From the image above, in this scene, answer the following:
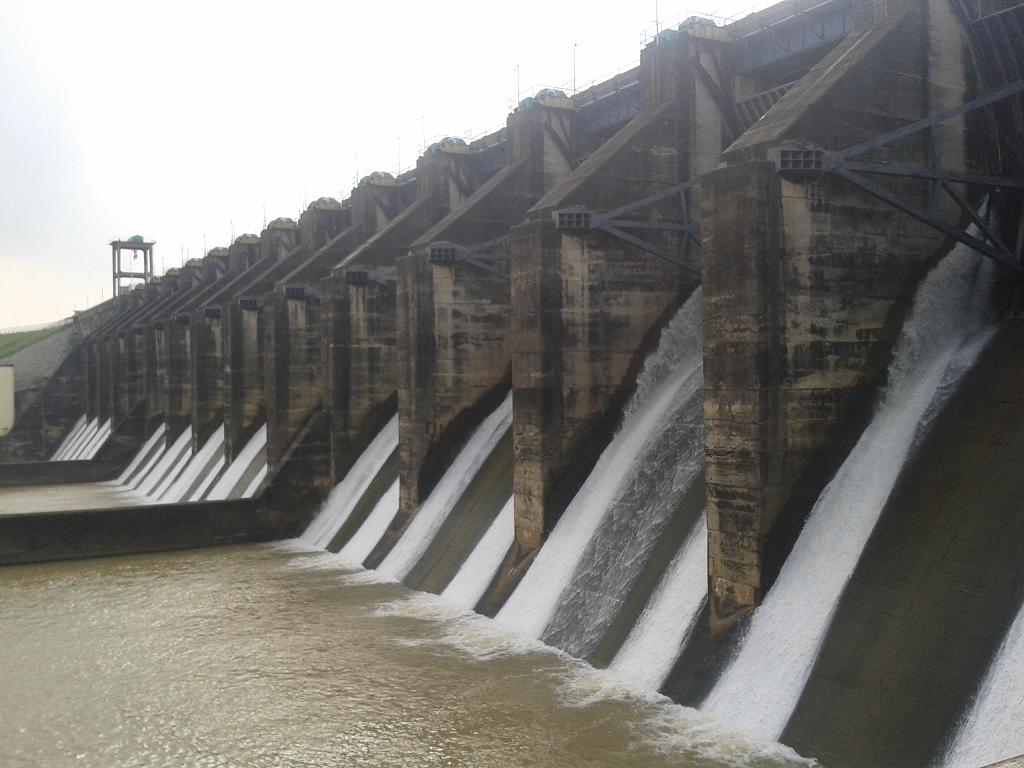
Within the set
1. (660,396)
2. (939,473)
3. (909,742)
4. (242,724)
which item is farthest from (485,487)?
(909,742)

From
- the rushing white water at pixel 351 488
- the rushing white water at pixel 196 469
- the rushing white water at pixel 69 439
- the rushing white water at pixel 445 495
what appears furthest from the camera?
Result: the rushing white water at pixel 69 439

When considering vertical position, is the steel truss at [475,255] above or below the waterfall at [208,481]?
above

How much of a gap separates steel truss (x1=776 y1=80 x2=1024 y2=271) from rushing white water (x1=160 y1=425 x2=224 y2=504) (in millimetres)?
28206

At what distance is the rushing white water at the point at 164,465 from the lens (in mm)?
40934

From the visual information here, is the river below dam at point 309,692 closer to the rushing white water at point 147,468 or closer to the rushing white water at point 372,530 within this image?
the rushing white water at point 372,530

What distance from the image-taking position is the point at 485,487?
71.7 feet

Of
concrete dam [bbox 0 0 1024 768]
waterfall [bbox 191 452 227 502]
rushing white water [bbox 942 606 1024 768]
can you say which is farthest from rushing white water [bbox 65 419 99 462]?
rushing white water [bbox 942 606 1024 768]

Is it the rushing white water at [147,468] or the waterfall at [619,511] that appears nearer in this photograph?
the waterfall at [619,511]

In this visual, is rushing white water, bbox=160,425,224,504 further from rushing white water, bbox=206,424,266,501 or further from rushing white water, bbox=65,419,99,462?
rushing white water, bbox=65,419,99,462

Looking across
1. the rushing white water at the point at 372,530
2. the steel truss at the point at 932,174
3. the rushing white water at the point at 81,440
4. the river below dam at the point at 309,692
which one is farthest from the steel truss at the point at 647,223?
the rushing white water at the point at 81,440

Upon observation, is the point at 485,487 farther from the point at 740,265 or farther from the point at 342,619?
the point at 740,265

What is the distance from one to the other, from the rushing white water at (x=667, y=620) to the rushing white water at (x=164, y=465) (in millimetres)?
30061

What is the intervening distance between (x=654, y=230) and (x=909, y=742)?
12532 millimetres

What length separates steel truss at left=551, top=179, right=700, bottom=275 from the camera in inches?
742
